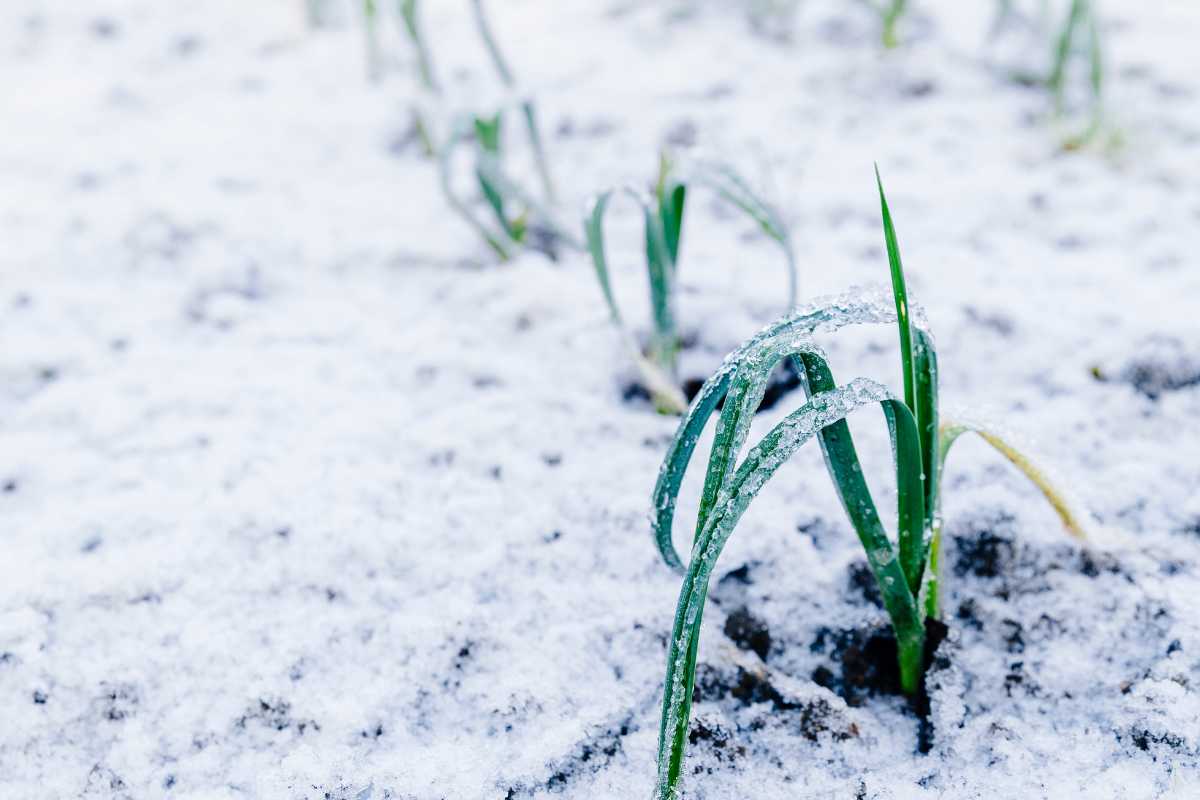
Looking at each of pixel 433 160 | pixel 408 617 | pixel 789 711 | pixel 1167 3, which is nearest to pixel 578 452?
pixel 408 617

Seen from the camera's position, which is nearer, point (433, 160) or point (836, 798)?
point (836, 798)

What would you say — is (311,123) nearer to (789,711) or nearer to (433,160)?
(433,160)

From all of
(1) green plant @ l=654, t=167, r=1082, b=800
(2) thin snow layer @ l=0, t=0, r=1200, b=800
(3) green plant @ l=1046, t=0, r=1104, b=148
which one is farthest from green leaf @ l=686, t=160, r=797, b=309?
(3) green plant @ l=1046, t=0, r=1104, b=148

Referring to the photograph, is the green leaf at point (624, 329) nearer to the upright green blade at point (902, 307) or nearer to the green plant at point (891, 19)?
the upright green blade at point (902, 307)

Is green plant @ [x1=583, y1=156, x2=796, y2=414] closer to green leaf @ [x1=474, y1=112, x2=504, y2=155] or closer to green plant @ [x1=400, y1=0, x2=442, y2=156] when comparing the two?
green leaf @ [x1=474, y1=112, x2=504, y2=155]

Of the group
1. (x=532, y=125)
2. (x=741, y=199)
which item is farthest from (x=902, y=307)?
(x=532, y=125)

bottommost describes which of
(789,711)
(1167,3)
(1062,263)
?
(789,711)

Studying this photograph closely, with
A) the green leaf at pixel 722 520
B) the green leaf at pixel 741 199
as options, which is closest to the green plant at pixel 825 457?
the green leaf at pixel 722 520

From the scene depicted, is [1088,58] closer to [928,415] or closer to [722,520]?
[928,415]
